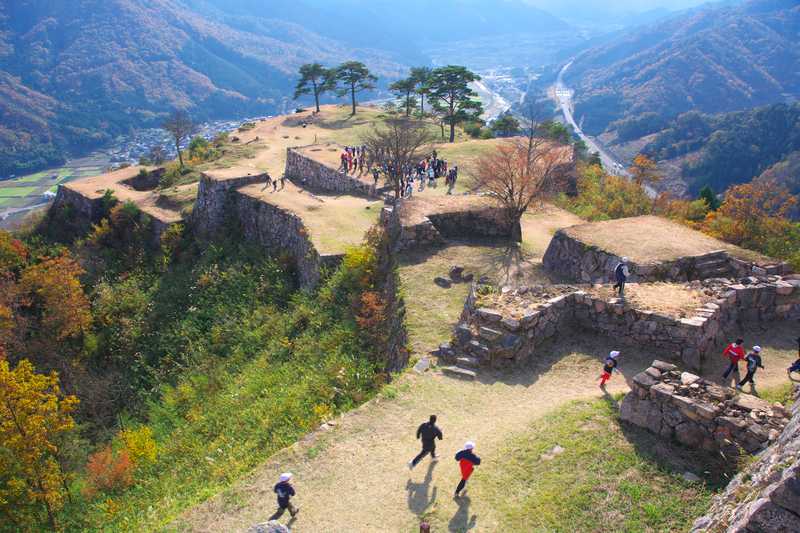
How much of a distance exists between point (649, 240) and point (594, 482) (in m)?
10.6

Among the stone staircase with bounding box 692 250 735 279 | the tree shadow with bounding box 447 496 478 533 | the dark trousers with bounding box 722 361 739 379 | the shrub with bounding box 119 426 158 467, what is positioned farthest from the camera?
the stone staircase with bounding box 692 250 735 279

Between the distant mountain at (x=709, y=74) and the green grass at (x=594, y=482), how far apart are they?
373ft

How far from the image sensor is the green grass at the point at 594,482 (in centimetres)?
676

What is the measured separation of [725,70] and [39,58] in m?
181

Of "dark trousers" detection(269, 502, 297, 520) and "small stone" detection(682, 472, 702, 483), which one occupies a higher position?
"small stone" detection(682, 472, 702, 483)

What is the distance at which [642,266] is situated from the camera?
14297 millimetres

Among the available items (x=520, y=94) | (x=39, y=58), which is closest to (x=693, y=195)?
(x=520, y=94)

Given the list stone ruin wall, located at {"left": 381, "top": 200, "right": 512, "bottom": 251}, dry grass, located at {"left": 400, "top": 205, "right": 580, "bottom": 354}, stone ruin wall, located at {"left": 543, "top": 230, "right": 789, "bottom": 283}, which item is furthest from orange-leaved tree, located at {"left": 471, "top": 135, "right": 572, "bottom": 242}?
stone ruin wall, located at {"left": 543, "top": 230, "right": 789, "bottom": 283}

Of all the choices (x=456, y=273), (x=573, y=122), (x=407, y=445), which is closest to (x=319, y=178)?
(x=456, y=273)

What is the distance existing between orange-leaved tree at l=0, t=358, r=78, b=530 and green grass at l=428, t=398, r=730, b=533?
10569 mm

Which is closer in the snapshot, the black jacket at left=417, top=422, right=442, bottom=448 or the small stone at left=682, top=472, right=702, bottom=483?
the small stone at left=682, top=472, right=702, bottom=483

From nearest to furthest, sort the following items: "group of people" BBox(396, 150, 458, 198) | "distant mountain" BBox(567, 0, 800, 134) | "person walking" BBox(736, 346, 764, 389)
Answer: "person walking" BBox(736, 346, 764, 389) < "group of people" BBox(396, 150, 458, 198) < "distant mountain" BBox(567, 0, 800, 134)

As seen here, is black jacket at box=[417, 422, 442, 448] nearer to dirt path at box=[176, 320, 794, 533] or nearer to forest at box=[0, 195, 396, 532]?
dirt path at box=[176, 320, 794, 533]

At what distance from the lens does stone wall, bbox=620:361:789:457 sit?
7211mm
